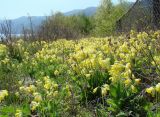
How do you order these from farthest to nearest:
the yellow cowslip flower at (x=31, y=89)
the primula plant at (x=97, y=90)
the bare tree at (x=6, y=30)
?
the bare tree at (x=6, y=30)
the yellow cowslip flower at (x=31, y=89)
the primula plant at (x=97, y=90)

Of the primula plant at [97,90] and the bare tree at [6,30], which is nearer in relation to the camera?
the primula plant at [97,90]

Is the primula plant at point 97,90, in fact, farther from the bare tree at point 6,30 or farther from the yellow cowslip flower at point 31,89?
the bare tree at point 6,30

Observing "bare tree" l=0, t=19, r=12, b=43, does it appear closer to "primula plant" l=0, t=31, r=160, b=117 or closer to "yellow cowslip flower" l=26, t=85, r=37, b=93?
"primula plant" l=0, t=31, r=160, b=117

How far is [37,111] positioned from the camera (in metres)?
5.55

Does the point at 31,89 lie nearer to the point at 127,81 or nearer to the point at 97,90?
the point at 97,90

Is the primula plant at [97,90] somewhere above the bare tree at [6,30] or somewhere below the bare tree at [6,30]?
below

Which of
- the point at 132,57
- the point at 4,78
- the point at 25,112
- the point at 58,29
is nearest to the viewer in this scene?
the point at 25,112

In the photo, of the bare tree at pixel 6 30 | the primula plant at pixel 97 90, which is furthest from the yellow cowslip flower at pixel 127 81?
the bare tree at pixel 6 30

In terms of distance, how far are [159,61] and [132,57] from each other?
1171 mm

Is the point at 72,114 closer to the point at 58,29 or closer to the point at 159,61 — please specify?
the point at 159,61

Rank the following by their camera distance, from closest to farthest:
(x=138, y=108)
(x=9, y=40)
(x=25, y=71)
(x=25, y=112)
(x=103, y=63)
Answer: (x=138, y=108) → (x=25, y=112) → (x=103, y=63) → (x=25, y=71) → (x=9, y=40)

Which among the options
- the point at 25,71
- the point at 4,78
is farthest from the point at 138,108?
the point at 25,71

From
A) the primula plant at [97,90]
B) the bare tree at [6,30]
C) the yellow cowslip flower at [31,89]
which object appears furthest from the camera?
the bare tree at [6,30]

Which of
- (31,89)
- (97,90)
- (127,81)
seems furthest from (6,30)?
(127,81)
